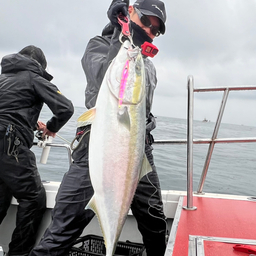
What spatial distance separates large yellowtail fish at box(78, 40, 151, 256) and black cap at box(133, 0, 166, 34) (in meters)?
0.95

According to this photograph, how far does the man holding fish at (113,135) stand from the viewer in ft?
4.98

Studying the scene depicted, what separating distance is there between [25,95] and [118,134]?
1973 mm

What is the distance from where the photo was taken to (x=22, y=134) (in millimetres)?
3102

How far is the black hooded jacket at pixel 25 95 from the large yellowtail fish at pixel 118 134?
5.59 ft

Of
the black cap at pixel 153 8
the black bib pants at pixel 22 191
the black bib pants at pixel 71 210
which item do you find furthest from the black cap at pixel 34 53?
the black bib pants at pixel 71 210

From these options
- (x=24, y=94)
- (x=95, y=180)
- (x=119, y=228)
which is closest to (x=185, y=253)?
(x=119, y=228)

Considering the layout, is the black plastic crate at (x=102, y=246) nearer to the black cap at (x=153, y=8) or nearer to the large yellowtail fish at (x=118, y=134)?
the large yellowtail fish at (x=118, y=134)

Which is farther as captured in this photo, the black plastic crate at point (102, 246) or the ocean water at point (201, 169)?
the ocean water at point (201, 169)

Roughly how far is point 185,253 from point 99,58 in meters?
1.43

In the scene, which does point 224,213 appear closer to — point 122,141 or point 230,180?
point 122,141

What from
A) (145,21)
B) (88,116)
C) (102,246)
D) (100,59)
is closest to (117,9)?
(100,59)

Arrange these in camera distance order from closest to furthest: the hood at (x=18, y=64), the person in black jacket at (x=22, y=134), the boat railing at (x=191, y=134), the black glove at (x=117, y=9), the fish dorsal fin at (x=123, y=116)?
1. the fish dorsal fin at (x=123, y=116)
2. the black glove at (x=117, y=9)
3. the boat railing at (x=191, y=134)
4. the person in black jacket at (x=22, y=134)
5. the hood at (x=18, y=64)

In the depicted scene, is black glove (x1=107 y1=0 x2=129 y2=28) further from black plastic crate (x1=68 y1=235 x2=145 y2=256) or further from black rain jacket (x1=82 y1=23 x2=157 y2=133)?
black plastic crate (x1=68 y1=235 x2=145 y2=256)

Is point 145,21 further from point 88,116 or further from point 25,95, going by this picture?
point 25,95
